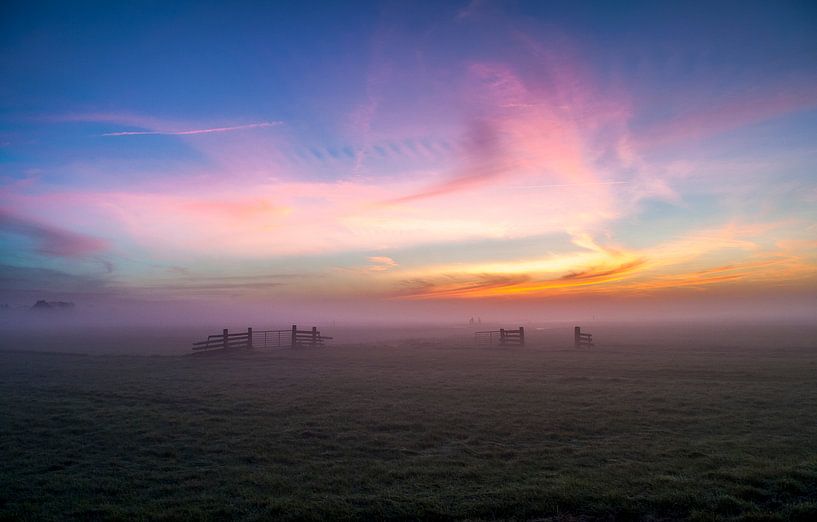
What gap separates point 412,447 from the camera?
1033 cm

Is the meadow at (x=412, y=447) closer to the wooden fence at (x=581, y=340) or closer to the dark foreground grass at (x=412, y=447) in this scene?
the dark foreground grass at (x=412, y=447)

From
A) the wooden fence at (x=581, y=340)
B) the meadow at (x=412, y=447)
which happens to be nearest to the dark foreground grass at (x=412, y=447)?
the meadow at (x=412, y=447)

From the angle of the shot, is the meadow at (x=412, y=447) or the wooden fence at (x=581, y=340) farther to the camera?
the wooden fence at (x=581, y=340)

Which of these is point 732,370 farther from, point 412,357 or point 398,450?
point 398,450

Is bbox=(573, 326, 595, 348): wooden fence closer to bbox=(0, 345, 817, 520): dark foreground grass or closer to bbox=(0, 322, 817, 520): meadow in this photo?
bbox=(0, 322, 817, 520): meadow

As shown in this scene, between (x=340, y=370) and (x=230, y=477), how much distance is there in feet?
53.0

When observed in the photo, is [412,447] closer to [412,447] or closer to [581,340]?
[412,447]

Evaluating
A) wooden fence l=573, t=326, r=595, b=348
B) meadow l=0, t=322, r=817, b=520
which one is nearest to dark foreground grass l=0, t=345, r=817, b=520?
meadow l=0, t=322, r=817, b=520

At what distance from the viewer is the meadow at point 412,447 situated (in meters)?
7.03

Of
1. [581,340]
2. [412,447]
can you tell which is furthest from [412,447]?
[581,340]

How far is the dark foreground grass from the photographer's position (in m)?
7.05

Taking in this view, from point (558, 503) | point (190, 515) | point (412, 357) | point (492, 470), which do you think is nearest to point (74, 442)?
point (190, 515)

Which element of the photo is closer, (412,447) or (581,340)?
(412,447)

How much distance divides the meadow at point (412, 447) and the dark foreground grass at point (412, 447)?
5 cm
